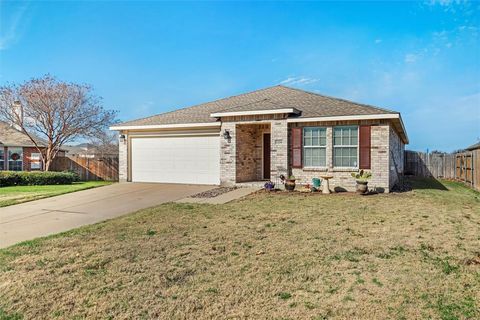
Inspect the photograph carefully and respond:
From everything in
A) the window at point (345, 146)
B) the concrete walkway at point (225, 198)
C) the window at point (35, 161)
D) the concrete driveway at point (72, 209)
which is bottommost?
the concrete driveway at point (72, 209)

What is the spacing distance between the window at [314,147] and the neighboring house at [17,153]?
18.8 meters

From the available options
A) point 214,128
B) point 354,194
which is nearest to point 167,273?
point 354,194

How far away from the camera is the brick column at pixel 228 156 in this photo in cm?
1408

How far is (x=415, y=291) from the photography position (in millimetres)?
3730

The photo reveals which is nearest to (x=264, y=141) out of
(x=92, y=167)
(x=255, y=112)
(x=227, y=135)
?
(x=227, y=135)

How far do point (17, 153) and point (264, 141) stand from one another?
18305 millimetres

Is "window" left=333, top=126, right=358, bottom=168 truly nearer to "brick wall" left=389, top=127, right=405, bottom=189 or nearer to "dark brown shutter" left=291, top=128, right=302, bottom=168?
"dark brown shutter" left=291, top=128, right=302, bottom=168

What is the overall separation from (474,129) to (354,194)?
97.3 ft

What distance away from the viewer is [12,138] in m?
22.8

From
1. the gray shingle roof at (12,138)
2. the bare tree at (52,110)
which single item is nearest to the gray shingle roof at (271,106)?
the bare tree at (52,110)

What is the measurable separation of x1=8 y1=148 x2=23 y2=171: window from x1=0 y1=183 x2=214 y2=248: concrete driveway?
43.0 feet

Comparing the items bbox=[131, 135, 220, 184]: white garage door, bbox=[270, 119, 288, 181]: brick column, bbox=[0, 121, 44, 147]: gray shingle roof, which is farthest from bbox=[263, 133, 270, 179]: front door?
bbox=[0, 121, 44, 147]: gray shingle roof

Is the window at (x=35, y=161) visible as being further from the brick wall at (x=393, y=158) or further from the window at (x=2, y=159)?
the brick wall at (x=393, y=158)

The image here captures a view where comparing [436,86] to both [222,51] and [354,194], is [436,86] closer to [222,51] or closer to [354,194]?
[354,194]
